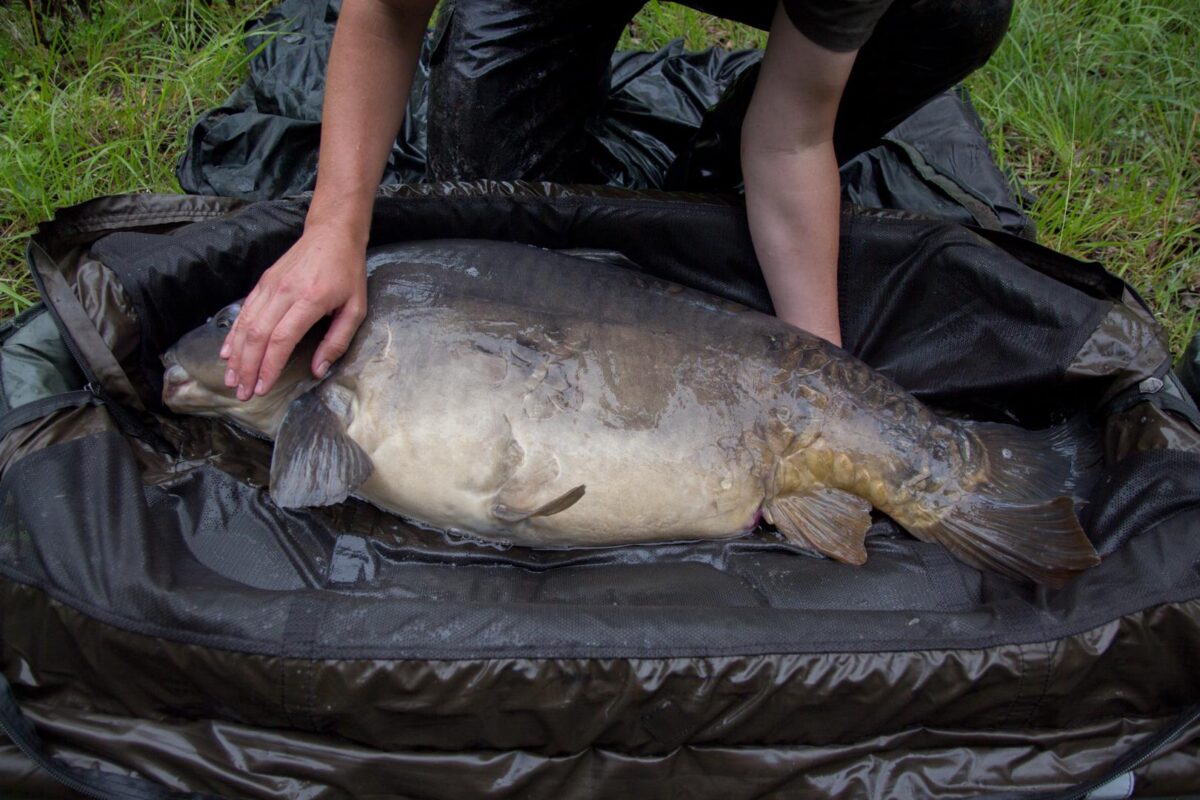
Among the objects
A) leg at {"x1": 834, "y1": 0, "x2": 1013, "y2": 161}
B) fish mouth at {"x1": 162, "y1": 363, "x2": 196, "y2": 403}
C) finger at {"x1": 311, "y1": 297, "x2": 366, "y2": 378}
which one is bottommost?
fish mouth at {"x1": 162, "y1": 363, "x2": 196, "y2": 403}

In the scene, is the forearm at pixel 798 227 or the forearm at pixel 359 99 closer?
the forearm at pixel 359 99

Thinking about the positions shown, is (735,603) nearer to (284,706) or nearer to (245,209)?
(284,706)

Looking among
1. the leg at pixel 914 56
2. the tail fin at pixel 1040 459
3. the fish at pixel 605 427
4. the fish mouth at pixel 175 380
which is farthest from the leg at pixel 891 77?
the fish mouth at pixel 175 380

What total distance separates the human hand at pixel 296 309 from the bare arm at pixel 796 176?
36.2 inches

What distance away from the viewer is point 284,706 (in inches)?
57.2

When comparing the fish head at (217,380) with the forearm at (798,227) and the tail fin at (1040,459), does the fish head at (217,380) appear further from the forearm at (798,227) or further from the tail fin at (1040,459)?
the tail fin at (1040,459)

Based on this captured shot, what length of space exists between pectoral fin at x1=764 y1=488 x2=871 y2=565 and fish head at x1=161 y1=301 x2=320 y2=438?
974mm

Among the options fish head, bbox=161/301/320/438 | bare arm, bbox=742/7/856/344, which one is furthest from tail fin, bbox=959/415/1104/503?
fish head, bbox=161/301/320/438

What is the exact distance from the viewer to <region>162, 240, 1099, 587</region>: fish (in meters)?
1.75

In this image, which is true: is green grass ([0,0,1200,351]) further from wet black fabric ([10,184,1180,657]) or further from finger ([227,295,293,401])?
finger ([227,295,293,401])

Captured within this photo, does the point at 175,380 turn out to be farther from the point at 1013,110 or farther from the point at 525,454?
the point at 1013,110

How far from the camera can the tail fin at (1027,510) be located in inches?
68.6

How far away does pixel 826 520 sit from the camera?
6.11 ft

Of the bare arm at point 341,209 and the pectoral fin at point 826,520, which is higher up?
the bare arm at point 341,209
